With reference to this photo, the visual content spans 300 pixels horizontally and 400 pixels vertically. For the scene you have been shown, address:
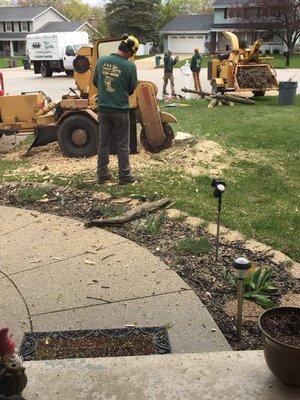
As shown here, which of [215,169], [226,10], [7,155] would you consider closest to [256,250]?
[215,169]

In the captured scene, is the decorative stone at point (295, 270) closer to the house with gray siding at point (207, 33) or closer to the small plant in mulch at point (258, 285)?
the small plant in mulch at point (258, 285)

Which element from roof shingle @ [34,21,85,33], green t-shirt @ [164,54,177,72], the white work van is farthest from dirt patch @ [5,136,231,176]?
roof shingle @ [34,21,85,33]

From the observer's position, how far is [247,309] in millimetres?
3910

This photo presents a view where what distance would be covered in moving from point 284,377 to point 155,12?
184 feet

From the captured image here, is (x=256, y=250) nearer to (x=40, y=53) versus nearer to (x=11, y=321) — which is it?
(x=11, y=321)

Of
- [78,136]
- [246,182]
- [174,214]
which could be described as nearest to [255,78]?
[78,136]

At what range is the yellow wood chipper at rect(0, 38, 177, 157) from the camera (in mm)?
8109

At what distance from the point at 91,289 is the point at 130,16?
52862mm

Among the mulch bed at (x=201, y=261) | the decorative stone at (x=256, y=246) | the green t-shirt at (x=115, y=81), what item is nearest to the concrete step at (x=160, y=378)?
the mulch bed at (x=201, y=261)

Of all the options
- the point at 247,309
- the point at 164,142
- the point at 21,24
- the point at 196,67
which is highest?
the point at 21,24

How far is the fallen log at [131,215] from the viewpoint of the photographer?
547 centimetres

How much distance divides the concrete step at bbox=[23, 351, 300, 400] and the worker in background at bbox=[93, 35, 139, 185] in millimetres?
4063

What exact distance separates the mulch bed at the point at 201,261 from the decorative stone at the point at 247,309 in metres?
0.05

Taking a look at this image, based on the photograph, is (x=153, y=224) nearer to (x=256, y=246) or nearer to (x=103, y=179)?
(x=256, y=246)
